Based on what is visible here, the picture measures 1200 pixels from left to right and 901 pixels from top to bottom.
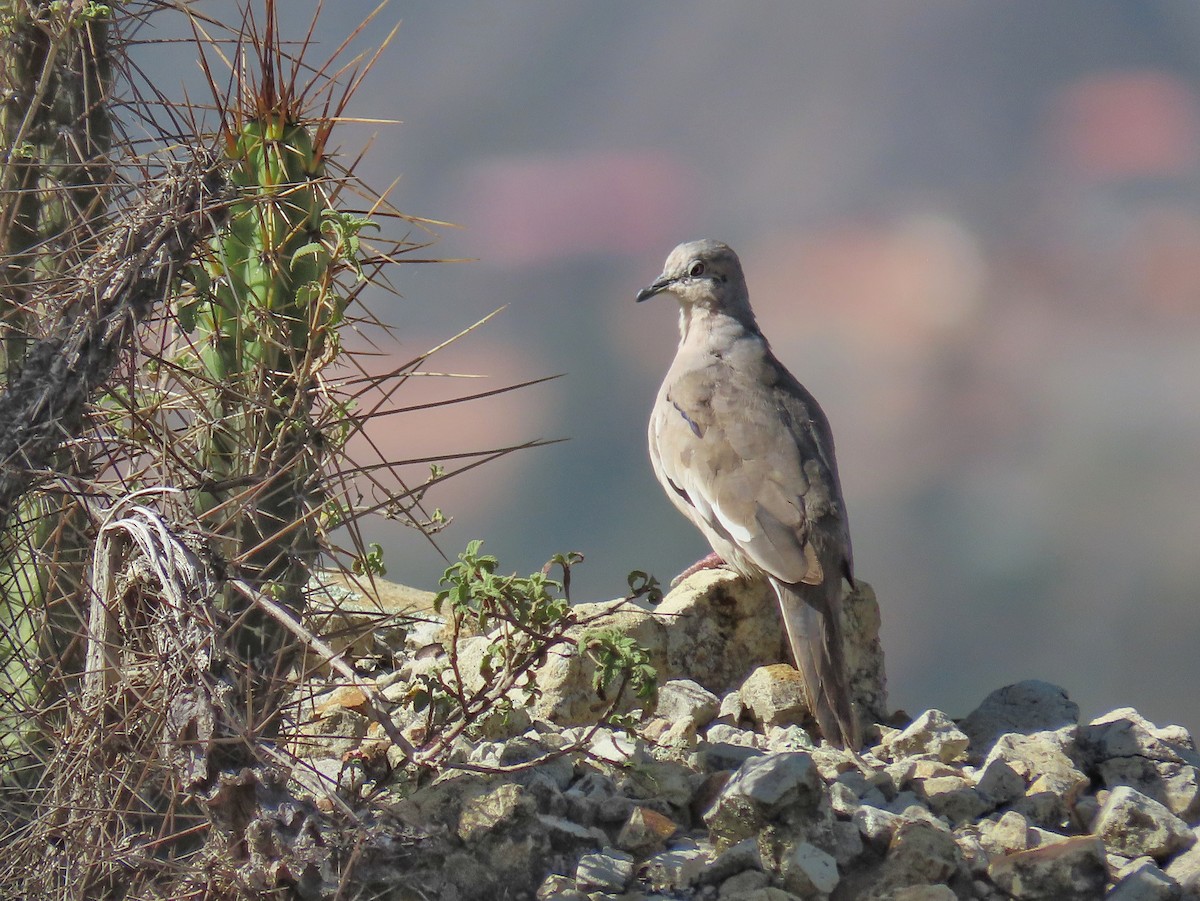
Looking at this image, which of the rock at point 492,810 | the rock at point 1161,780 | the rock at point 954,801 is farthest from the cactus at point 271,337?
the rock at point 1161,780

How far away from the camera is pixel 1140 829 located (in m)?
3.92

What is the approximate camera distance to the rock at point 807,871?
3.44m

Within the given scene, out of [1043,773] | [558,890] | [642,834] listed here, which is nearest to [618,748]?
[642,834]

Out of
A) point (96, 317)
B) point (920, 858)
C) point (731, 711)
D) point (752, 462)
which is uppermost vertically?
point (752, 462)

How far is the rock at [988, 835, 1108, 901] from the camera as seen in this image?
3.50 metres

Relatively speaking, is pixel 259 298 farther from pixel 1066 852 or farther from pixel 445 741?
pixel 1066 852

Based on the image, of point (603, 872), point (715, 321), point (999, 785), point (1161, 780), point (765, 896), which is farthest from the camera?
point (715, 321)

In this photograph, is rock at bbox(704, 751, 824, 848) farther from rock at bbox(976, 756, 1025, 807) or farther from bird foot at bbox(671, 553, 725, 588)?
bird foot at bbox(671, 553, 725, 588)

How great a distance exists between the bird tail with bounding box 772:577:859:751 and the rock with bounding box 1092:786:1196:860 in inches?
39.5

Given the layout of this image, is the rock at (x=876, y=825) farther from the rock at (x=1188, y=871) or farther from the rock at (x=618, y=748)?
the rock at (x=1188, y=871)

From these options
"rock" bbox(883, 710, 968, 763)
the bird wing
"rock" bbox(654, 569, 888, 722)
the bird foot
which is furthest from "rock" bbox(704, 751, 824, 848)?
the bird foot

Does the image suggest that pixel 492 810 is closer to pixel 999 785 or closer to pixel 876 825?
pixel 876 825

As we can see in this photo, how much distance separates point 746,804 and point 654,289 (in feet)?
10.9

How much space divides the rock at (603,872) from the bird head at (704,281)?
338 cm
